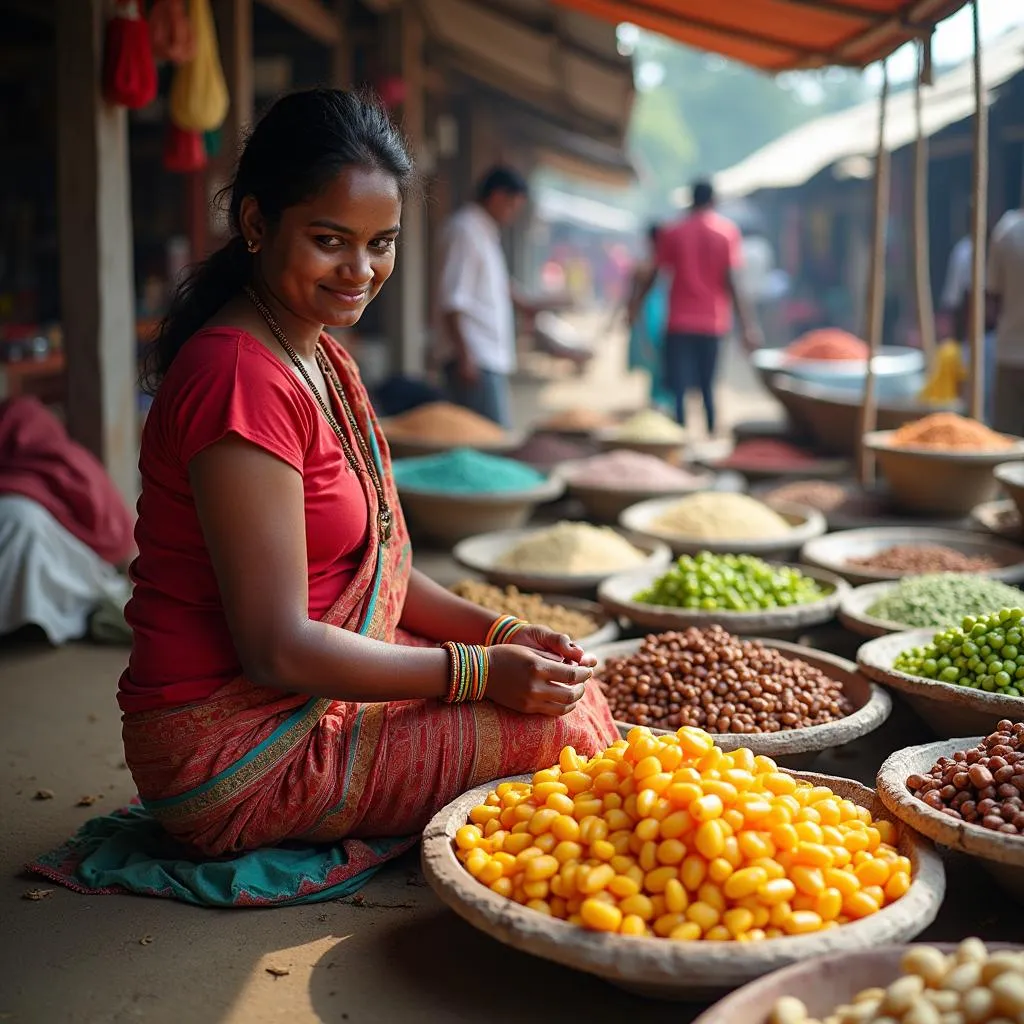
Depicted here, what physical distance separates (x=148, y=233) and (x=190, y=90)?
4999 mm

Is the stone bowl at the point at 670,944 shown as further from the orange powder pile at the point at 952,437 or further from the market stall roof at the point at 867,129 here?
the market stall roof at the point at 867,129

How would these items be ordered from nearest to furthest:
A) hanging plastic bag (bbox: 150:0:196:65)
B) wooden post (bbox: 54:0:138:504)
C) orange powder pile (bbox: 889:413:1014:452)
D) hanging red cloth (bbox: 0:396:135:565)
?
hanging red cloth (bbox: 0:396:135:565) → wooden post (bbox: 54:0:138:504) → orange powder pile (bbox: 889:413:1014:452) → hanging plastic bag (bbox: 150:0:196:65)

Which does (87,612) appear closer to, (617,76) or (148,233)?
(148,233)

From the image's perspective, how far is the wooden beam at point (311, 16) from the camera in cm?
684

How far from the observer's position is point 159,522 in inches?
86.3

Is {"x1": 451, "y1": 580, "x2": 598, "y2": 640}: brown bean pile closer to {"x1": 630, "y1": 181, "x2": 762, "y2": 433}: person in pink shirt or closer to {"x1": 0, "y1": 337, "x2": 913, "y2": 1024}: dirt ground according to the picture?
{"x1": 0, "y1": 337, "x2": 913, "y2": 1024}: dirt ground

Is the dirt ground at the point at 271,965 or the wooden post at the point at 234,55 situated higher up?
the wooden post at the point at 234,55

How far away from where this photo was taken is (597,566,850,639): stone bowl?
10.9 ft

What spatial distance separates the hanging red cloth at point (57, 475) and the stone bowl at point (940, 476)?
2.92 metres

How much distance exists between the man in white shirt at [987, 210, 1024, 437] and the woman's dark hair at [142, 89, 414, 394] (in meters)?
5.09

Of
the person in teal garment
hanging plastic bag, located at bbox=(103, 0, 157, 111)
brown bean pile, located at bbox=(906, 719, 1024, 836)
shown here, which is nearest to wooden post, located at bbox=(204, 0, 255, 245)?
hanging plastic bag, located at bbox=(103, 0, 157, 111)

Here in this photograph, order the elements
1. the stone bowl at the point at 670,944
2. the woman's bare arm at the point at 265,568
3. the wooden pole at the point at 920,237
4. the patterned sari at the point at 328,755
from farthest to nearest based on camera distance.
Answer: the wooden pole at the point at 920,237
the patterned sari at the point at 328,755
the woman's bare arm at the point at 265,568
the stone bowl at the point at 670,944

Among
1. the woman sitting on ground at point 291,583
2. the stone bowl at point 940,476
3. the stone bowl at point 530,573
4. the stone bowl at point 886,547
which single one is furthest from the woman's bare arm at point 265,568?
the stone bowl at point 940,476

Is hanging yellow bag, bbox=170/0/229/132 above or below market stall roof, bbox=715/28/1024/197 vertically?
below
